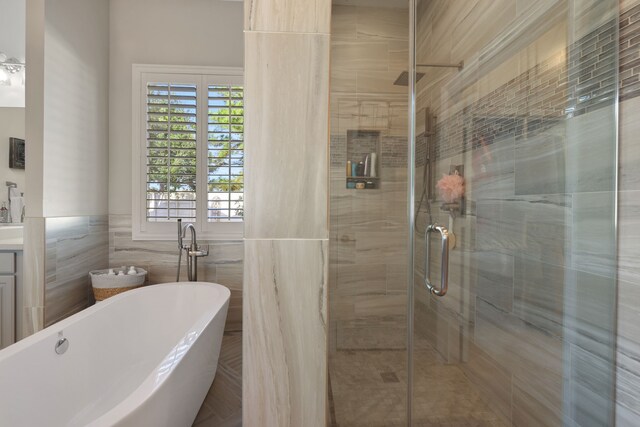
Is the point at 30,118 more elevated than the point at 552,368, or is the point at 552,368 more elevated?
the point at 30,118

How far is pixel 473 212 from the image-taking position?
106 cm

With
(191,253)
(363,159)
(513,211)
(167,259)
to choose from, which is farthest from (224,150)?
(513,211)

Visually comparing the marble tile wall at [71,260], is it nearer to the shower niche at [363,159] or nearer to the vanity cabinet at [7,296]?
the vanity cabinet at [7,296]

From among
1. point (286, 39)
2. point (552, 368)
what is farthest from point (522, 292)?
point (286, 39)

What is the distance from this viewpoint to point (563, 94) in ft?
3.05

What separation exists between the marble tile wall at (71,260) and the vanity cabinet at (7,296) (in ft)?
0.71

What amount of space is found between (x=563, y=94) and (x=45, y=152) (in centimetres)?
273

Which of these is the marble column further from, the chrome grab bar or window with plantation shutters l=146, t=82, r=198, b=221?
window with plantation shutters l=146, t=82, r=198, b=221

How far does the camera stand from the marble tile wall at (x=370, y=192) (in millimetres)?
1174

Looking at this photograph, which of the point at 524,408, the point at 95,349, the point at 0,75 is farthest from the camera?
the point at 0,75

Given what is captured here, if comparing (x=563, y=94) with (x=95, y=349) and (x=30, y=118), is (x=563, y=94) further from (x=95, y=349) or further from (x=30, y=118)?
(x=30, y=118)

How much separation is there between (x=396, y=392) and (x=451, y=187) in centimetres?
72

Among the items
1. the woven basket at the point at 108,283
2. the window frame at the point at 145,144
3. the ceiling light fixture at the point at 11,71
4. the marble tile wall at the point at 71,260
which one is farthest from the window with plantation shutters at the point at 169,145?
the ceiling light fixture at the point at 11,71

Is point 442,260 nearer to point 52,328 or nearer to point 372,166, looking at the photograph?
point 372,166
